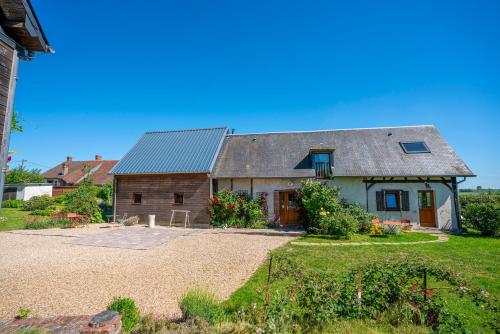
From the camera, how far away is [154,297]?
5.05 meters

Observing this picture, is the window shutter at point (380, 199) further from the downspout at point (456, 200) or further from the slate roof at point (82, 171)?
the slate roof at point (82, 171)

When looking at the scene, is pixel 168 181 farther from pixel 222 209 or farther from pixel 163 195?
pixel 222 209

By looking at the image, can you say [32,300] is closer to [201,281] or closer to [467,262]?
[201,281]

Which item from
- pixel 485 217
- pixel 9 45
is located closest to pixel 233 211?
pixel 9 45

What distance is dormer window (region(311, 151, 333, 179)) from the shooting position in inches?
601

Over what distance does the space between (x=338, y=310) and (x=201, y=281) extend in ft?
11.1

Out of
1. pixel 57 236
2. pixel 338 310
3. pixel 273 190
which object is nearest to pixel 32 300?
pixel 338 310

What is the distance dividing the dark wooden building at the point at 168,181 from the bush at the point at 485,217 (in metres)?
13.6

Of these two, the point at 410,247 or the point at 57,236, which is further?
the point at 57,236

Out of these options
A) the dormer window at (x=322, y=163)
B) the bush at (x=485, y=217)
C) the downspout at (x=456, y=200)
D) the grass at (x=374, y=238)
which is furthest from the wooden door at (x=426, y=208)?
the dormer window at (x=322, y=163)

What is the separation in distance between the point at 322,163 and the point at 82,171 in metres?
34.4

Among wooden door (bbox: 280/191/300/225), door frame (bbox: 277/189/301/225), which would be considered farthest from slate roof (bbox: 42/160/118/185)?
wooden door (bbox: 280/191/300/225)

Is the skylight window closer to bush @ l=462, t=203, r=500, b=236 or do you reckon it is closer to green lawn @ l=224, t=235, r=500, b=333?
bush @ l=462, t=203, r=500, b=236

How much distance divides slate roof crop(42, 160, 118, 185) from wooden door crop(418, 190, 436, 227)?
113 feet
